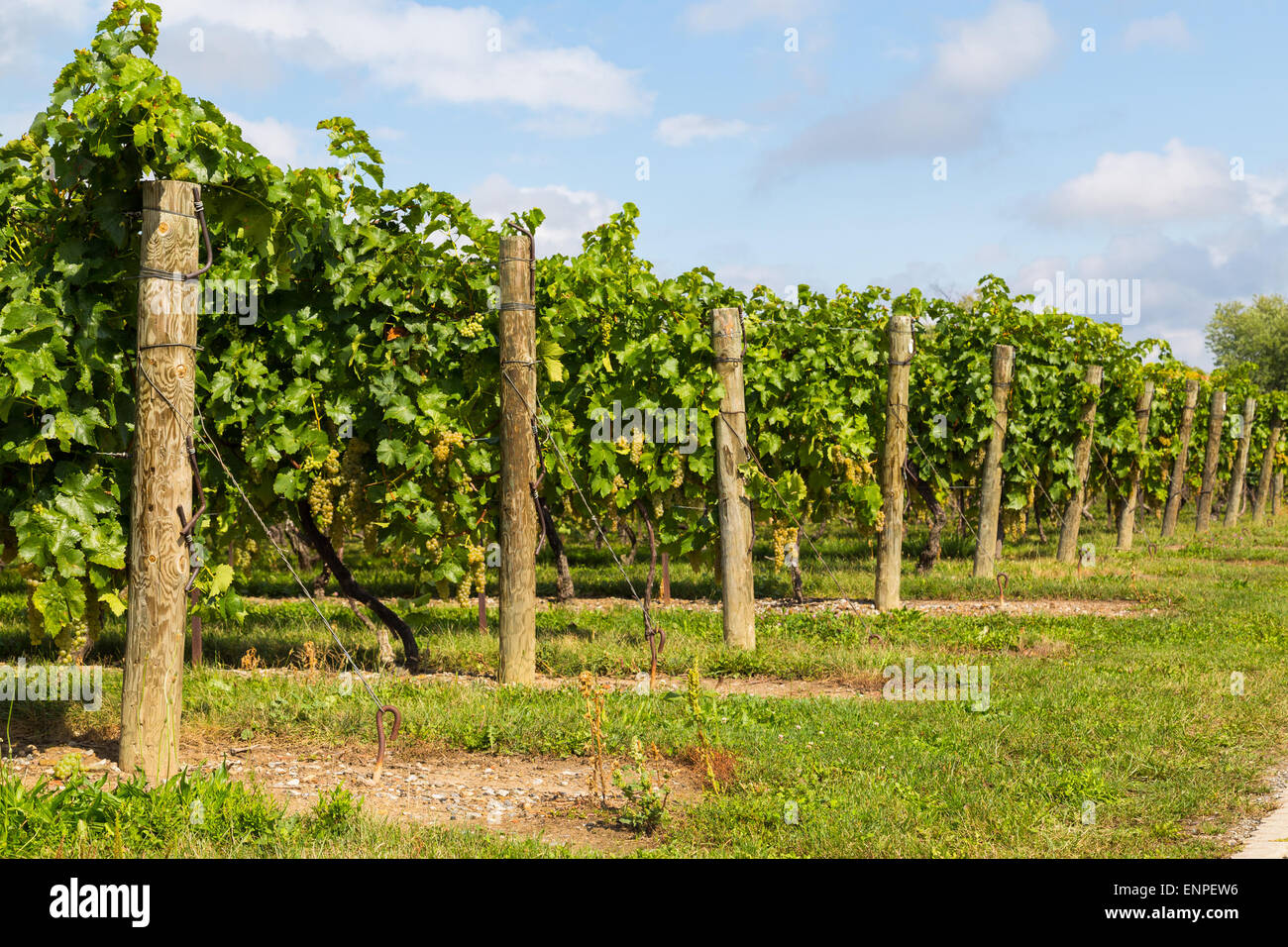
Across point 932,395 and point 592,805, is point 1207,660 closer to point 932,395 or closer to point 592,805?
point 592,805

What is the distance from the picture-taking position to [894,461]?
421 inches

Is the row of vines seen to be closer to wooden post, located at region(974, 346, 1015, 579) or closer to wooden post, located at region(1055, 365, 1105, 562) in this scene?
wooden post, located at region(974, 346, 1015, 579)

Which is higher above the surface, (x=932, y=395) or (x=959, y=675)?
(x=932, y=395)

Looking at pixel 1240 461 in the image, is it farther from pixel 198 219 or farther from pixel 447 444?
pixel 198 219

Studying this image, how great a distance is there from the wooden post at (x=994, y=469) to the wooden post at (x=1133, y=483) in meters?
5.07

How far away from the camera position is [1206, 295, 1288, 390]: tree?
57375mm

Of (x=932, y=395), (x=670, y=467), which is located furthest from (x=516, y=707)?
(x=932, y=395)

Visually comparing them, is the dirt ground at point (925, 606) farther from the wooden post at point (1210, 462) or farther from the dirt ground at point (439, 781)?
the wooden post at point (1210, 462)

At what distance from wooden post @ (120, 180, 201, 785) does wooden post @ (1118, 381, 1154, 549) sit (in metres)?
15.4

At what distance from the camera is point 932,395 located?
14578mm

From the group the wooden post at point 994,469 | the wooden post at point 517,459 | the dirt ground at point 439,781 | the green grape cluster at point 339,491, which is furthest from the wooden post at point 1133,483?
the dirt ground at point 439,781

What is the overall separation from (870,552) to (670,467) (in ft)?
25.0

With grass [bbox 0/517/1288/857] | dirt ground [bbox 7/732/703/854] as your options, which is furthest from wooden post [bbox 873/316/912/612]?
dirt ground [bbox 7/732/703/854]

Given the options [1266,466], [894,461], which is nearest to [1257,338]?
[1266,466]
